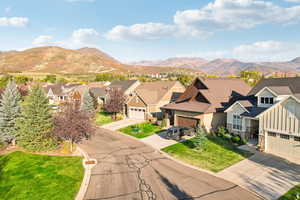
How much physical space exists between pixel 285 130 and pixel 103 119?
2946 cm

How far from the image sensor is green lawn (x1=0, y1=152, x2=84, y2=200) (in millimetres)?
13046

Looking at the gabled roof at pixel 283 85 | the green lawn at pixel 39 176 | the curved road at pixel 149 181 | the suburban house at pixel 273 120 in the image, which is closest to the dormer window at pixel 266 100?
the suburban house at pixel 273 120

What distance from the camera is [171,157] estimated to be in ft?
62.4

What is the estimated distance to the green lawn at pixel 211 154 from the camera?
16.9m

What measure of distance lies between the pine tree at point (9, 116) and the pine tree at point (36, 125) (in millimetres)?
1314

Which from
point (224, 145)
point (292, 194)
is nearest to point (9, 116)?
point (224, 145)

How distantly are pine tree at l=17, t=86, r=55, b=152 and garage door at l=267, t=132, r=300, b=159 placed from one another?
22320 mm

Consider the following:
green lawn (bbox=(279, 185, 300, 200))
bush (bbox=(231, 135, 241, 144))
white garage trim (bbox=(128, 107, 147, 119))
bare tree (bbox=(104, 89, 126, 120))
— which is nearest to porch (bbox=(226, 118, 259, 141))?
bush (bbox=(231, 135, 241, 144))

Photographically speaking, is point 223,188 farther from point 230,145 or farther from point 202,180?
point 230,145

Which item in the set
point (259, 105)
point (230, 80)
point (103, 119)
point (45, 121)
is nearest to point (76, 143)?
point (45, 121)

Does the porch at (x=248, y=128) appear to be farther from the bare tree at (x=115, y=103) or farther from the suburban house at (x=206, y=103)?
the bare tree at (x=115, y=103)

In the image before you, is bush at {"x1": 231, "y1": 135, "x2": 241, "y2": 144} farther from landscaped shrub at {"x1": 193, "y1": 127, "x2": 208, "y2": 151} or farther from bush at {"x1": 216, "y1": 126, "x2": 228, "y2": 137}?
landscaped shrub at {"x1": 193, "y1": 127, "x2": 208, "y2": 151}

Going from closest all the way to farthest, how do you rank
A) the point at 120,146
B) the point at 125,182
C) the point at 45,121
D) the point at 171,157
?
1. the point at 125,182
2. the point at 171,157
3. the point at 45,121
4. the point at 120,146

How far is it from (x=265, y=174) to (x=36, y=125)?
2205 cm
